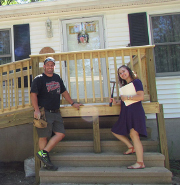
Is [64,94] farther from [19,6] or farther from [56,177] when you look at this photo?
[19,6]

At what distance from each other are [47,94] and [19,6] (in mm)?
3216

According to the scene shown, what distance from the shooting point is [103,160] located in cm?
312

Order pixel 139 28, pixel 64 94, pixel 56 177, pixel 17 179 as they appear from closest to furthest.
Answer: pixel 56 177 < pixel 64 94 < pixel 17 179 < pixel 139 28

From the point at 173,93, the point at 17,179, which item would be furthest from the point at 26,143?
the point at 173,93

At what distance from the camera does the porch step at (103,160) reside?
307cm

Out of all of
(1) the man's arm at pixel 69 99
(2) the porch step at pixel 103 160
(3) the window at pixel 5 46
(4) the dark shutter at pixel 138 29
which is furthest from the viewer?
(3) the window at pixel 5 46

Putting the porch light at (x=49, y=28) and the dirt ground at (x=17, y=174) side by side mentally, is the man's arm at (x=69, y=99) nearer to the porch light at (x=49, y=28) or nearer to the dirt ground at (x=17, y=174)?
the dirt ground at (x=17, y=174)

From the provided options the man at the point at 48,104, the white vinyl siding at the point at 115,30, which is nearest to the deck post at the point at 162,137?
the white vinyl siding at the point at 115,30

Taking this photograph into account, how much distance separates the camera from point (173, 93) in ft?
15.4

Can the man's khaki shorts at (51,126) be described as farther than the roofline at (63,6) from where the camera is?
No

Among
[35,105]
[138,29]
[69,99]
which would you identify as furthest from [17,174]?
[138,29]

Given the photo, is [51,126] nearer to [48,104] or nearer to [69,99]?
[48,104]

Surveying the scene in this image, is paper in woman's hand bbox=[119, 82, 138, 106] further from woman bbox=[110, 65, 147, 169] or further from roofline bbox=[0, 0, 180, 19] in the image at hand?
roofline bbox=[0, 0, 180, 19]

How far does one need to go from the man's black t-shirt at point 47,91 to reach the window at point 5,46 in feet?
9.38
